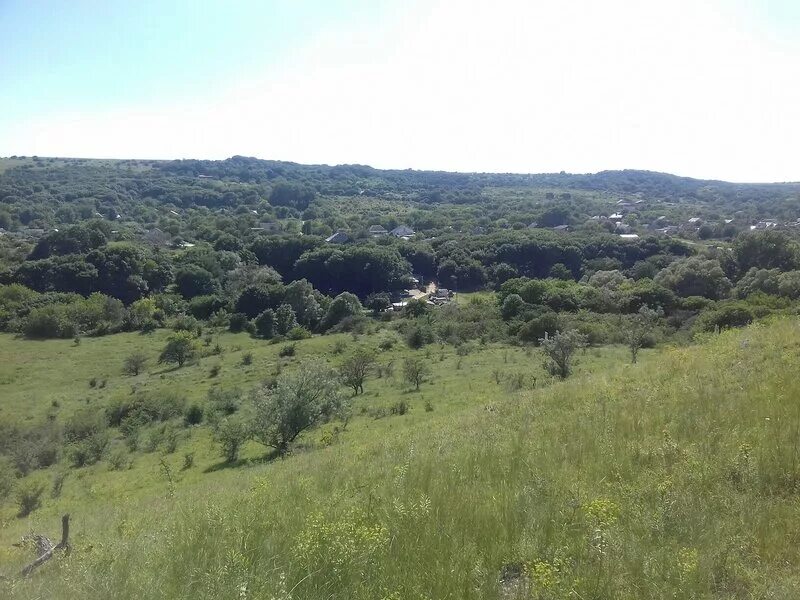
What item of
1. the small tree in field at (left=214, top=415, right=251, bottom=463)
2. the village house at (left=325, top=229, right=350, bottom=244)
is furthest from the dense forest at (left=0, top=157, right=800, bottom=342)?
the small tree in field at (left=214, top=415, right=251, bottom=463)

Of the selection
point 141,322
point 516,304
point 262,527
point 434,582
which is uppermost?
point 434,582

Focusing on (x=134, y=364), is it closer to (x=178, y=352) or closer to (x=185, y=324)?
(x=178, y=352)

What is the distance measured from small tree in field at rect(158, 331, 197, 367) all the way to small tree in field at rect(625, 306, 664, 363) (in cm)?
3213

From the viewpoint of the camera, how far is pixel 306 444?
17016mm

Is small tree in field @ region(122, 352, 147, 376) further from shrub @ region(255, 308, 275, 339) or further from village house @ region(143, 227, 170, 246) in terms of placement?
village house @ region(143, 227, 170, 246)

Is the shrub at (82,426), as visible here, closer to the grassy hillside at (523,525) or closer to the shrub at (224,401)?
the shrub at (224,401)

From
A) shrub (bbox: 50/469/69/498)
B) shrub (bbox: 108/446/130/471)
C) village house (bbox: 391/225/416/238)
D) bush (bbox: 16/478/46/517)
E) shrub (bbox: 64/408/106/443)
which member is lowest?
shrub (bbox: 64/408/106/443)

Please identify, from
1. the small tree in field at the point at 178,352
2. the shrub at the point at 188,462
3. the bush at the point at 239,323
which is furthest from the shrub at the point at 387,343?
the shrub at the point at 188,462

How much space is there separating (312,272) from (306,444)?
58548mm

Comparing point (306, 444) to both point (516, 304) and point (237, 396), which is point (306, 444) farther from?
point (516, 304)

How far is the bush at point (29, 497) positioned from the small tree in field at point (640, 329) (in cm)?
2571

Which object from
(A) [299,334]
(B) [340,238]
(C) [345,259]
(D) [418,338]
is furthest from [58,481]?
(B) [340,238]

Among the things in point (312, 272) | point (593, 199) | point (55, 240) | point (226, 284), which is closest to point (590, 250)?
point (312, 272)

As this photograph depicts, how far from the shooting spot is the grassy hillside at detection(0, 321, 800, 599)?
3301mm
